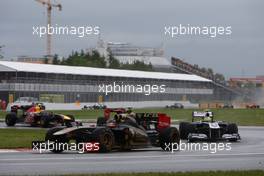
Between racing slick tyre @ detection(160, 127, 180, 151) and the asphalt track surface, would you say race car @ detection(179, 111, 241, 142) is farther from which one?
the asphalt track surface

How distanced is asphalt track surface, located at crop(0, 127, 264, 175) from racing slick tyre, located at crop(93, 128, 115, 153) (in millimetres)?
291

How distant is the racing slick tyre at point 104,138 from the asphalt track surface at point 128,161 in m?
0.29

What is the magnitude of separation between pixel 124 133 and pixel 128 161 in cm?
399

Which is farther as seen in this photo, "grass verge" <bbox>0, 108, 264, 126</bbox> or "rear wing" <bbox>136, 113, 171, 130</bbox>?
"grass verge" <bbox>0, 108, 264, 126</bbox>

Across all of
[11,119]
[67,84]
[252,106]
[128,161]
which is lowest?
[128,161]

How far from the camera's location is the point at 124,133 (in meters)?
25.0

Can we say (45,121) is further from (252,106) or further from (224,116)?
(252,106)

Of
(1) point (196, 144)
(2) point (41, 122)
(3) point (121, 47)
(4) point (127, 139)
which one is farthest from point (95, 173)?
(3) point (121, 47)

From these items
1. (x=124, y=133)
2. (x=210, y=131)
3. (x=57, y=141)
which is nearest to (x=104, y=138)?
(x=124, y=133)

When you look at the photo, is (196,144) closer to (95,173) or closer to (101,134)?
(101,134)

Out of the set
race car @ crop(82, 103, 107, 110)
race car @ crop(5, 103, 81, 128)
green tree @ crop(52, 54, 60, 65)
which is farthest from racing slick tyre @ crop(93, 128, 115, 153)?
green tree @ crop(52, 54, 60, 65)

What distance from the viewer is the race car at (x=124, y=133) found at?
78.4 feet

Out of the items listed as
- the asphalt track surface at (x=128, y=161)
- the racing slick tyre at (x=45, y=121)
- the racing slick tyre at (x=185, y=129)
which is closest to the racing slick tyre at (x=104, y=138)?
the asphalt track surface at (x=128, y=161)

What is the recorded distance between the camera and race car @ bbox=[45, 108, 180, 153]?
23.9 m
